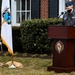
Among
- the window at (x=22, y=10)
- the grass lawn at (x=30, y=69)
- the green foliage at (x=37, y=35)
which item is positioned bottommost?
the grass lawn at (x=30, y=69)

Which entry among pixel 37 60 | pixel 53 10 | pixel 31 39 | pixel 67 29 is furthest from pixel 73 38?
pixel 53 10

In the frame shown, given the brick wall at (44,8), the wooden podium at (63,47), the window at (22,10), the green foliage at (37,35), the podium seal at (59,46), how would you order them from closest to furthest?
the wooden podium at (63,47) → the podium seal at (59,46) → the green foliage at (37,35) → the brick wall at (44,8) → the window at (22,10)

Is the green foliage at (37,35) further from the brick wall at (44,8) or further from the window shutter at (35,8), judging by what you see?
the window shutter at (35,8)

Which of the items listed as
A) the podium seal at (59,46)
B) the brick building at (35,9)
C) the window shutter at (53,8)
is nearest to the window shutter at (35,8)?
the brick building at (35,9)

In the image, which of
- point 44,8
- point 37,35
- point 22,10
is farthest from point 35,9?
point 37,35

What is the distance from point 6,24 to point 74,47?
2.42m

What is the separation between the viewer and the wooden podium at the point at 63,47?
1079 centimetres

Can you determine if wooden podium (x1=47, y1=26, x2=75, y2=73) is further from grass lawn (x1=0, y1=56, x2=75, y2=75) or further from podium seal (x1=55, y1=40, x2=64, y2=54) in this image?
grass lawn (x1=0, y1=56, x2=75, y2=75)

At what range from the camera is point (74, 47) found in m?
11.1

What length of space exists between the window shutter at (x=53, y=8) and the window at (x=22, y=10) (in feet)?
4.21

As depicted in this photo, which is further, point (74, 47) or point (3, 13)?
point (3, 13)

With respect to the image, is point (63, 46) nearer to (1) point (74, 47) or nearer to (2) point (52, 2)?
(1) point (74, 47)

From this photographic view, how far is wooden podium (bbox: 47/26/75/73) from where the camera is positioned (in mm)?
10789

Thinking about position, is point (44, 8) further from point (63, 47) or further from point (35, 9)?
point (63, 47)
